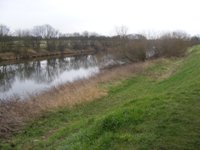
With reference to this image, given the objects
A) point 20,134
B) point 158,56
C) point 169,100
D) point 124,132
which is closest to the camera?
point 124,132

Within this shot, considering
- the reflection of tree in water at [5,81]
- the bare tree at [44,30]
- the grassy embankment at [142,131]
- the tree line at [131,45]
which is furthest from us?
the bare tree at [44,30]

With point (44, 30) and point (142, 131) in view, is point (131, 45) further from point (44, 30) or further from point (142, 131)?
point (44, 30)

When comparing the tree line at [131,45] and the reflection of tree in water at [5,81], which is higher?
the tree line at [131,45]

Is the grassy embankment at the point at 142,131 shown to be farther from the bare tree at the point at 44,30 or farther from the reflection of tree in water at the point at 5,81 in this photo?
the bare tree at the point at 44,30

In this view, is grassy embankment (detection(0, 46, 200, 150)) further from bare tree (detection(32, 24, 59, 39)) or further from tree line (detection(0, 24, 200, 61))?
bare tree (detection(32, 24, 59, 39))

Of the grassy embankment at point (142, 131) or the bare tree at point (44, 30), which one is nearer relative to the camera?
the grassy embankment at point (142, 131)

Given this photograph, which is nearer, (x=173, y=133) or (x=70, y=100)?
(x=173, y=133)

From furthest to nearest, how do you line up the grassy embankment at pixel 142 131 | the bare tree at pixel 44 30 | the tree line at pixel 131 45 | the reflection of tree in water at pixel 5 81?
the bare tree at pixel 44 30
the tree line at pixel 131 45
the reflection of tree in water at pixel 5 81
the grassy embankment at pixel 142 131

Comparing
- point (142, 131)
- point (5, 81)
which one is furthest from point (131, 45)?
point (142, 131)

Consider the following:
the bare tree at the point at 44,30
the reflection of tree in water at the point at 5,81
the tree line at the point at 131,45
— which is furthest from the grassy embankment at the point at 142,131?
the bare tree at the point at 44,30

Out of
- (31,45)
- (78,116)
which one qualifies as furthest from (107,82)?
(31,45)

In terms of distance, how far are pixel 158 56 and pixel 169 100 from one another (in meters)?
30.2

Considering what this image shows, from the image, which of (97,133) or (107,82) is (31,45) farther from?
(97,133)

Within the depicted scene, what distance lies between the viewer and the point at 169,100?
8023 mm
